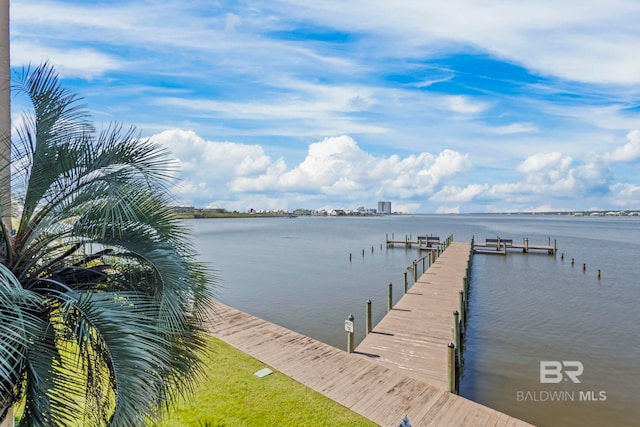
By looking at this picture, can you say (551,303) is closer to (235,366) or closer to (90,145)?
(235,366)

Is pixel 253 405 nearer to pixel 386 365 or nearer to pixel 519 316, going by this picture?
pixel 386 365

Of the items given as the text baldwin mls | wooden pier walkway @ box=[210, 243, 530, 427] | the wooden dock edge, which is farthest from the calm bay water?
the wooden dock edge

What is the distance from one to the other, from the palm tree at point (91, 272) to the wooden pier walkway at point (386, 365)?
2.18 metres

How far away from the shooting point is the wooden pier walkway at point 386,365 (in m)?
6.70

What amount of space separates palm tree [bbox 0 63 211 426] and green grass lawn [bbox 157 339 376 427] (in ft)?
7.25

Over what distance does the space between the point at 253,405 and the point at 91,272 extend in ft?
14.1

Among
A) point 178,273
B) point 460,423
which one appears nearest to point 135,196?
point 178,273

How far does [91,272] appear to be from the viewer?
3984mm

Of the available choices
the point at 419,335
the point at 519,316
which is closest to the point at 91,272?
the point at 419,335

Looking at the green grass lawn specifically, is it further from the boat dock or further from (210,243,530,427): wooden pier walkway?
the boat dock

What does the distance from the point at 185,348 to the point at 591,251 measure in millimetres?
47893

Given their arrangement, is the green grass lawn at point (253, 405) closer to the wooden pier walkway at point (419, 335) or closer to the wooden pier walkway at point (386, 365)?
the wooden pier walkway at point (386, 365)

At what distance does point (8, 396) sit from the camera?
3.22m

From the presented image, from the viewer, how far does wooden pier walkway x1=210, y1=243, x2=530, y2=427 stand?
670 centimetres
